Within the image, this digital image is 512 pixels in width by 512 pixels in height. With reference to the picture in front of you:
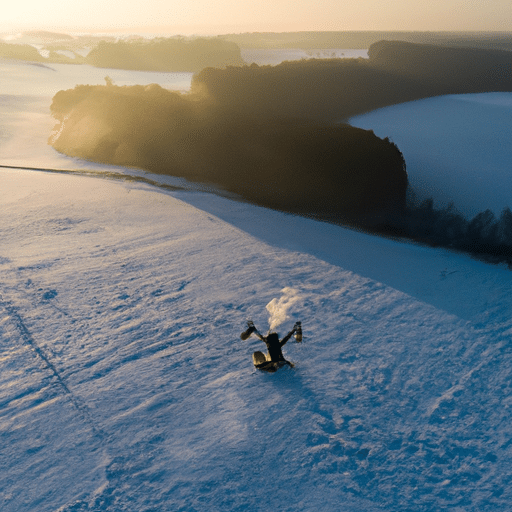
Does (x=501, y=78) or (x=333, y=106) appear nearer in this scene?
(x=333, y=106)

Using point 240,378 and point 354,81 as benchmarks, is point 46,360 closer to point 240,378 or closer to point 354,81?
point 240,378

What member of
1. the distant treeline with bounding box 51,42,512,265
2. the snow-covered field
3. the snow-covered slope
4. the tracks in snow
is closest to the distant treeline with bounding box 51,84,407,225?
the distant treeline with bounding box 51,42,512,265

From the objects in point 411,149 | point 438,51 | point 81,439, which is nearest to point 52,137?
point 411,149

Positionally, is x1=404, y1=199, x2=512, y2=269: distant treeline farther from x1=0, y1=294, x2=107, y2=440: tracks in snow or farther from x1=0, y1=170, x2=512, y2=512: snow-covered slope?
x1=0, y1=294, x2=107, y2=440: tracks in snow

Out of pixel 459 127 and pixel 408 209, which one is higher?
pixel 459 127

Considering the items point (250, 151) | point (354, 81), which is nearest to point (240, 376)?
point (250, 151)

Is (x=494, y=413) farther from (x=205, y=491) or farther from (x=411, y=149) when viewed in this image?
(x=411, y=149)

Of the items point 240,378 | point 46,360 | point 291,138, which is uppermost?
point 291,138

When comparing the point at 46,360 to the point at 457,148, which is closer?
the point at 46,360
